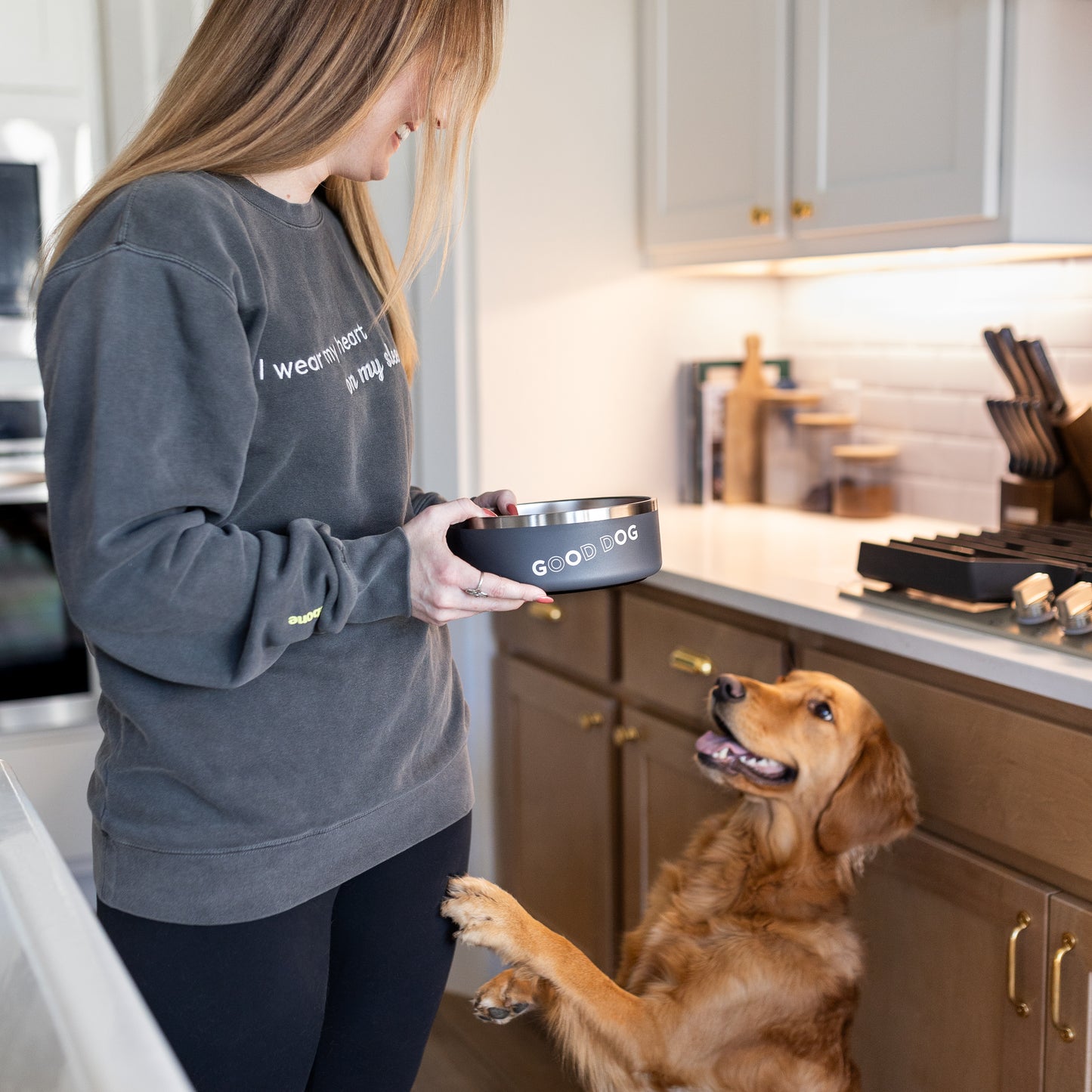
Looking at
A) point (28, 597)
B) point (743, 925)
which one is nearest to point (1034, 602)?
point (743, 925)

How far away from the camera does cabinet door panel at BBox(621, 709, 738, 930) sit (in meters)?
1.93

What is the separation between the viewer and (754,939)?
141 cm

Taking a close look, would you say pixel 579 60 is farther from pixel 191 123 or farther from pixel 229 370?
pixel 229 370

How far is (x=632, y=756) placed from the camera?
81.4 inches

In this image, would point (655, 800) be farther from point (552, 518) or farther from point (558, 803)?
point (552, 518)

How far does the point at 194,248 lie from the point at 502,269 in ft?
4.95

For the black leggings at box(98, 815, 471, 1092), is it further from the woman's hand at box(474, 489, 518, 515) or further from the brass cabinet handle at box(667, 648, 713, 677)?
the brass cabinet handle at box(667, 648, 713, 677)

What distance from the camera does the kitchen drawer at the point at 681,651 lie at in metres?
1.78

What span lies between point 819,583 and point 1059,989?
25.3 inches

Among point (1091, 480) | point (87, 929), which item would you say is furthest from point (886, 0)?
point (87, 929)

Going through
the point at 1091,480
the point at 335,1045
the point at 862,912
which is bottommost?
the point at 862,912

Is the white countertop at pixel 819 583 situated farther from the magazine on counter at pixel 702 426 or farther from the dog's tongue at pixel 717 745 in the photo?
the dog's tongue at pixel 717 745

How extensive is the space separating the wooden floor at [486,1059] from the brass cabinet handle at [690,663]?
736 mm

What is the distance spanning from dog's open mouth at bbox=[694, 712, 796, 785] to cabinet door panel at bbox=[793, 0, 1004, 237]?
86cm
